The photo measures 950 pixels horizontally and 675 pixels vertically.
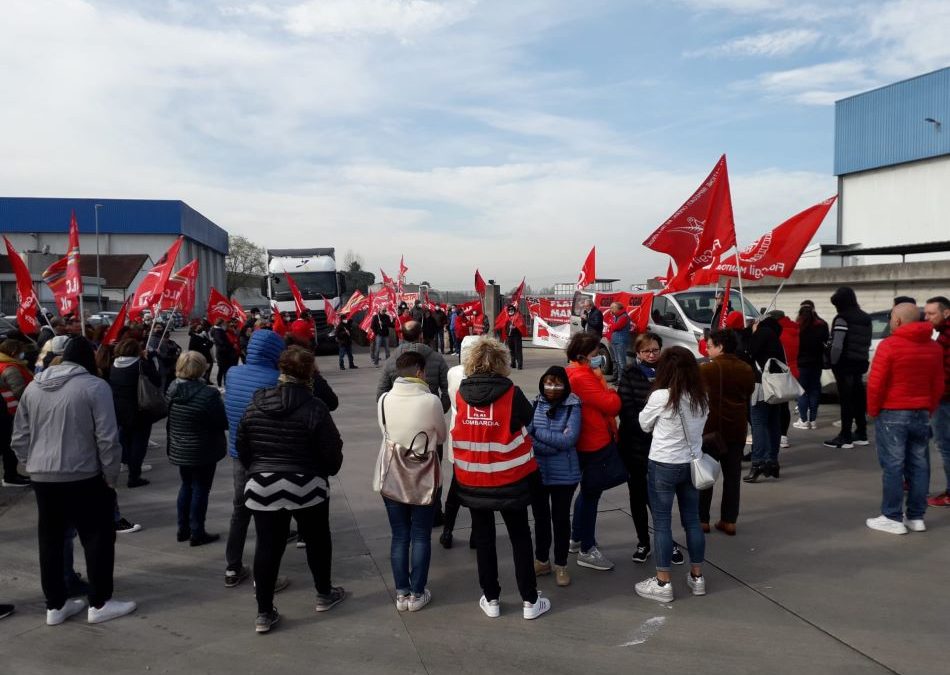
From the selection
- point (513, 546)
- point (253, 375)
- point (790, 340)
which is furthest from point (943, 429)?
point (253, 375)

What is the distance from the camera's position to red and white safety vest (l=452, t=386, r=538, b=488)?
13.9 ft

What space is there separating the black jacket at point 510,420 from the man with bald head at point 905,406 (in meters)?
3.20

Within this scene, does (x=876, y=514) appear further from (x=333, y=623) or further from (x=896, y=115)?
(x=896, y=115)

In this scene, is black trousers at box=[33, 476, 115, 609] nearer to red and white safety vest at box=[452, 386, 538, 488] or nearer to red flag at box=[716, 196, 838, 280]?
red and white safety vest at box=[452, 386, 538, 488]

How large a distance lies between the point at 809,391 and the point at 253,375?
7.62m

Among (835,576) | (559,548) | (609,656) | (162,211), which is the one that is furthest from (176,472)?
(162,211)

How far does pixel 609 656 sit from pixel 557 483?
1.16 metres

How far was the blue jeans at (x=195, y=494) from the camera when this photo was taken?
579cm

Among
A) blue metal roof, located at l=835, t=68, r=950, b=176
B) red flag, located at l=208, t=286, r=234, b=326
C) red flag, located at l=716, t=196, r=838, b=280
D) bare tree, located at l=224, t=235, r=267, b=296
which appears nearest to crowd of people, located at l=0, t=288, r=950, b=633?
red flag, located at l=716, t=196, r=838, b=280

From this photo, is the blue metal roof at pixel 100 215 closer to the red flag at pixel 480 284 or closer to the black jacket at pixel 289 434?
the red flag at pixel 480 284

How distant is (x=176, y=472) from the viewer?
8.41 m

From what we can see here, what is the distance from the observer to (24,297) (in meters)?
10.3

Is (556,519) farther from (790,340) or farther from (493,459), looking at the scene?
(790,340)

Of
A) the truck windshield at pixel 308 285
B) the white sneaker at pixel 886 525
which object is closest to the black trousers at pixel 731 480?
the white sneaker at pixel 886 525
